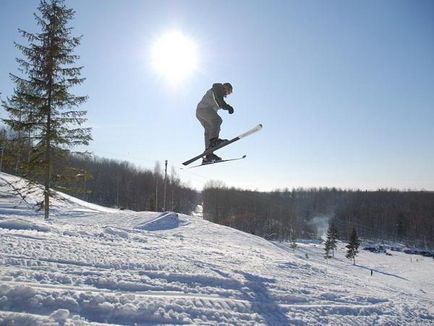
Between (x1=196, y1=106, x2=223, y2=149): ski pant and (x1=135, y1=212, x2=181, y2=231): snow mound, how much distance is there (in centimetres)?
817

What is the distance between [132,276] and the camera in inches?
192

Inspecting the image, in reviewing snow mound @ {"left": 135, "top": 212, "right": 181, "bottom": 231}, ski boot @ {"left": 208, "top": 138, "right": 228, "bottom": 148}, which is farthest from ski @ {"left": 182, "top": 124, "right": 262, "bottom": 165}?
snow mound @ {"left": 135, "top": 212, "right": 181, "bottom": 231}

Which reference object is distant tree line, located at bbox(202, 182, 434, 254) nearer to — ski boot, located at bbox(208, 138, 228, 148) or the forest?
the forest

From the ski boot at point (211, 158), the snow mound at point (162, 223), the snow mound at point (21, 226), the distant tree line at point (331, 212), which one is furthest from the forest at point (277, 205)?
the snow mound at point (21, 226)

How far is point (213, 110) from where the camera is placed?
993cm

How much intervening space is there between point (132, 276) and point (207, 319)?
138 centimetres

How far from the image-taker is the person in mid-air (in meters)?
9.55

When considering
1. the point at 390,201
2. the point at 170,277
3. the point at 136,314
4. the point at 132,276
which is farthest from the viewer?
the point at 390,201

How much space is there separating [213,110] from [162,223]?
9.76 meters

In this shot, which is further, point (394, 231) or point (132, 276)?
point (394, 231)

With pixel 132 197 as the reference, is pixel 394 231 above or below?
below

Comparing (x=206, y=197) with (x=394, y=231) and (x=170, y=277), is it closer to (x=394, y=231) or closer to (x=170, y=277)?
(x=394, y=231)

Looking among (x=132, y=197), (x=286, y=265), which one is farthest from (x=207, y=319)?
(x=132, y=197)

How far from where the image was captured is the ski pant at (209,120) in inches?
392
